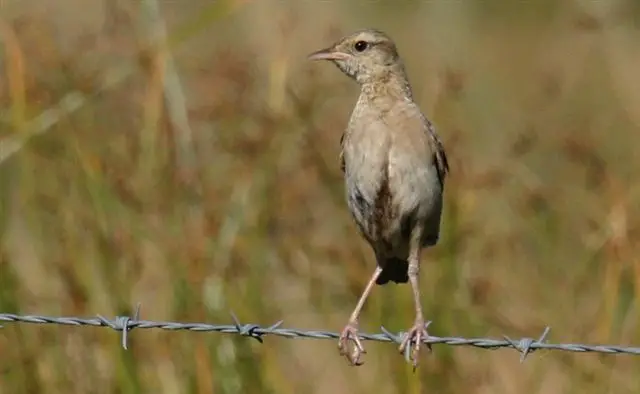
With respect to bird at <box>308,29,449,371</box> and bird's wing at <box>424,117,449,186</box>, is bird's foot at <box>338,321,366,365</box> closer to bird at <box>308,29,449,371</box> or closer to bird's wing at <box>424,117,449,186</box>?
bird at <box>308,29,449,371</box>

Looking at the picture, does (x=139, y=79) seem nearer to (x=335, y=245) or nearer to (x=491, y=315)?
(x=335, y=245)

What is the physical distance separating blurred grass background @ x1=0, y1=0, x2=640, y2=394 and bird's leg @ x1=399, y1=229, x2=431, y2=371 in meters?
0.27

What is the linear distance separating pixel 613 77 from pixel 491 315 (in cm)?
158

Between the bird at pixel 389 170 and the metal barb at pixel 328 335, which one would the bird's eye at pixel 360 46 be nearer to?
the bird at pixel 389 170

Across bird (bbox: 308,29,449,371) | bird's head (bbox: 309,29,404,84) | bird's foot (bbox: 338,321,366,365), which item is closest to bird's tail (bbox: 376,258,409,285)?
bird (bbox: 308,29,449,371)

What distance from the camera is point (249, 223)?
706 centimetres

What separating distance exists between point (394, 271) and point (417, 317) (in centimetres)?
60

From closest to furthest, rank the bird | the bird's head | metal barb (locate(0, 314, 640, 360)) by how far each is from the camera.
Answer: metal barb (locate(0, 314, 640, 360))
the bird
the bird's head

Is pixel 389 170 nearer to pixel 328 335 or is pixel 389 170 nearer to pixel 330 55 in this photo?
pixel 330 55

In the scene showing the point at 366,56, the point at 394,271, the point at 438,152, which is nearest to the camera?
the point at 438,152

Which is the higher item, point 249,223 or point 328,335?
point 249,223

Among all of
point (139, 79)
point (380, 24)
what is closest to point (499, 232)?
point (139, 79)

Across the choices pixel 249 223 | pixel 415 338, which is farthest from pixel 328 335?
pixel 249 223

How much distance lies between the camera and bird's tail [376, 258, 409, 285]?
6836 millimetres
